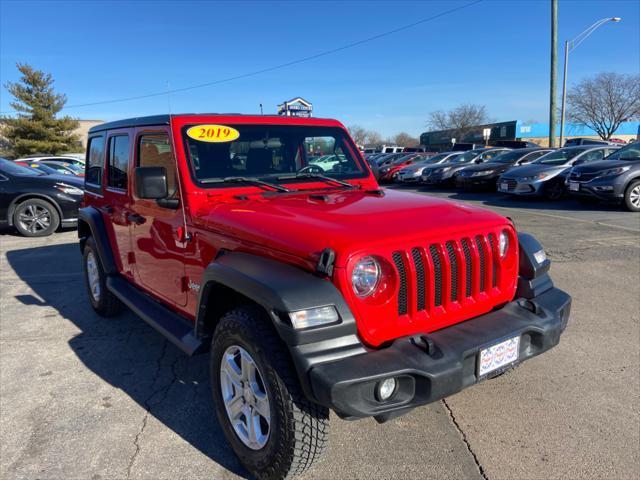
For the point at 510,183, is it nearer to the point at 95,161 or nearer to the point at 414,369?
the point at 95,161

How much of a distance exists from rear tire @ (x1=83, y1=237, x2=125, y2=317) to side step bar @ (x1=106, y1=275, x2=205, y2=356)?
376mm

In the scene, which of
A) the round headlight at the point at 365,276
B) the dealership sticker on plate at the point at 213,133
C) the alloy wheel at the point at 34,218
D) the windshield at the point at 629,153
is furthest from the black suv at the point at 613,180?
the alloy wheel at the point at 34,218

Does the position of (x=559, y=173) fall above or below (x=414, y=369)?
below

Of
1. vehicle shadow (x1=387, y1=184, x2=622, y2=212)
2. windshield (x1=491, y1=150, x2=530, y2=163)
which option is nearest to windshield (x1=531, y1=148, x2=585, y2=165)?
vehicle shadow (x1=387, y1=184, x2=622, y2=212)

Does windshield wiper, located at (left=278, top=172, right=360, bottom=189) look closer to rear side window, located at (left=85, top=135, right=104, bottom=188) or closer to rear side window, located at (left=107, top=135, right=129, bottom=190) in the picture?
rear side window, located at (left=107, top=135, right=129, bottom=190)

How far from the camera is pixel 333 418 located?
3004mm

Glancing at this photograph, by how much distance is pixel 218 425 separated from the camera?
295cm

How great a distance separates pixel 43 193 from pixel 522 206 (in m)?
11.1

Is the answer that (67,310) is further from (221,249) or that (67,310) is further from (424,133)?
(424,133)

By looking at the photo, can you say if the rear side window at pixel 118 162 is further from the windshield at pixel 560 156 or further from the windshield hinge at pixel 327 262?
the windshield at pixel 560 156

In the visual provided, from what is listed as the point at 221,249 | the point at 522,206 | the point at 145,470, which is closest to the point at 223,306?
the point at 221,249

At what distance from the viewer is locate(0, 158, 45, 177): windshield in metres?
9.39

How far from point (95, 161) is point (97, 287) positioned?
4.21 feet

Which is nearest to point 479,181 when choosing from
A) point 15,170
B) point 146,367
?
point 15,170
